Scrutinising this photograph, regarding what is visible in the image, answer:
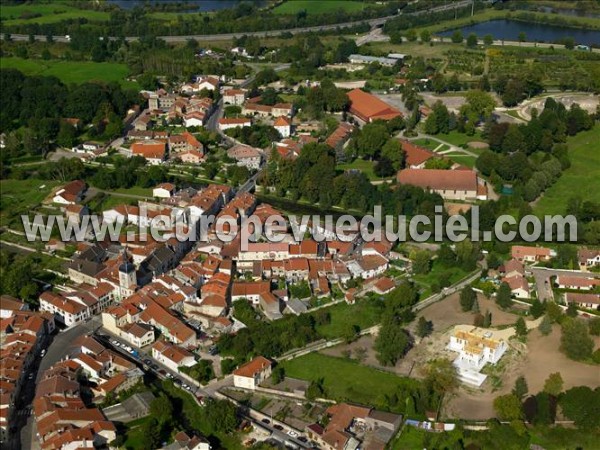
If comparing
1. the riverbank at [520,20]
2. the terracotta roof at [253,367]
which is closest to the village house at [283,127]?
the terracotta roof at [253,367]

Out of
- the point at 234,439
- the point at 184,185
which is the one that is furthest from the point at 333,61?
the point at 234,439

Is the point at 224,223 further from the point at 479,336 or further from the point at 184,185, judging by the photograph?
the point at 479,336

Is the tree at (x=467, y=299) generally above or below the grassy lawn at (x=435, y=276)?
above

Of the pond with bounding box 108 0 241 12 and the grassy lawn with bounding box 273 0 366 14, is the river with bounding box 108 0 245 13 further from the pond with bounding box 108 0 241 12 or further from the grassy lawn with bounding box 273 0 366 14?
the grassy lawn with bounding box 273 0 366 14

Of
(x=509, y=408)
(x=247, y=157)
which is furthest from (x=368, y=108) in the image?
(x=509, y=408)

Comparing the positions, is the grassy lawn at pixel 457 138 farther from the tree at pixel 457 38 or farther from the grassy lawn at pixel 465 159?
the tree at pixel 457 38

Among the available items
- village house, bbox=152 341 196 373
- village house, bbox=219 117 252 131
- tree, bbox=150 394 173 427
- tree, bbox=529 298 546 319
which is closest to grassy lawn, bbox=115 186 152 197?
village house, bbox=219 117 252 131
